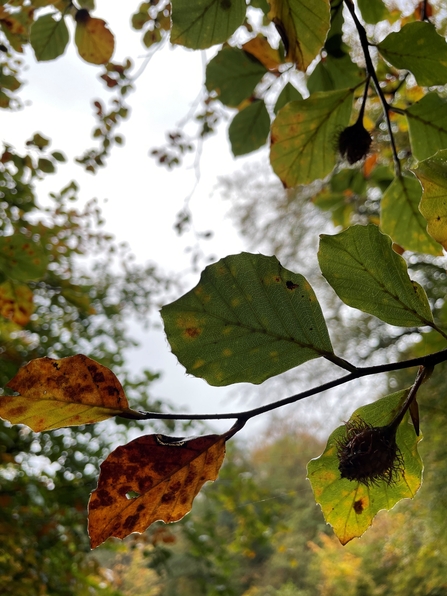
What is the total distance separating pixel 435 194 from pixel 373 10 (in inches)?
13.9

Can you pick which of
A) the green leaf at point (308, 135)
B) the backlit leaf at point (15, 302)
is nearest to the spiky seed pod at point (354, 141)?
the green leaf at point (308, 135)

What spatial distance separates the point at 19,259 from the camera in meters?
0.63

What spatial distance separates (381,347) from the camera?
3678 millimetres

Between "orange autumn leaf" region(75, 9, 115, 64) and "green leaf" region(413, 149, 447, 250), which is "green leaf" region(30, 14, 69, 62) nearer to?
"orange autumn leaf" region(75, 9, 115, 64)

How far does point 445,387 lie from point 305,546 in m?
4.72

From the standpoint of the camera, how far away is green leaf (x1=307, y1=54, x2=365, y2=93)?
0.53 metres

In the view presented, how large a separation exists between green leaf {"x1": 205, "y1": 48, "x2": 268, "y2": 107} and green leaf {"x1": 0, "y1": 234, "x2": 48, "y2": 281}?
338 mm

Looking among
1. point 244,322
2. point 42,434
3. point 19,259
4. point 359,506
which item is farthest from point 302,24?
point 42,434

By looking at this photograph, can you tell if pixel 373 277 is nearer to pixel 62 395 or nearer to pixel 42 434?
pixel 62 395

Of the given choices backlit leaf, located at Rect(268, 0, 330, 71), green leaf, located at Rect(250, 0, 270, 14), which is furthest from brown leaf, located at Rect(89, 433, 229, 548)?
green leaf, located at Rect(250, 0, 270, 14)

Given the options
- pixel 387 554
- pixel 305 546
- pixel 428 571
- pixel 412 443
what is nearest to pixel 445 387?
pixel 428 571

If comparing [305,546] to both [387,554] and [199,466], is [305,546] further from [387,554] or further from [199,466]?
[199,466]

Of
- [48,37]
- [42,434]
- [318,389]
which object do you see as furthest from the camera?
[42,434]

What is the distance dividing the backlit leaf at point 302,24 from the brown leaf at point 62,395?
0.27m
